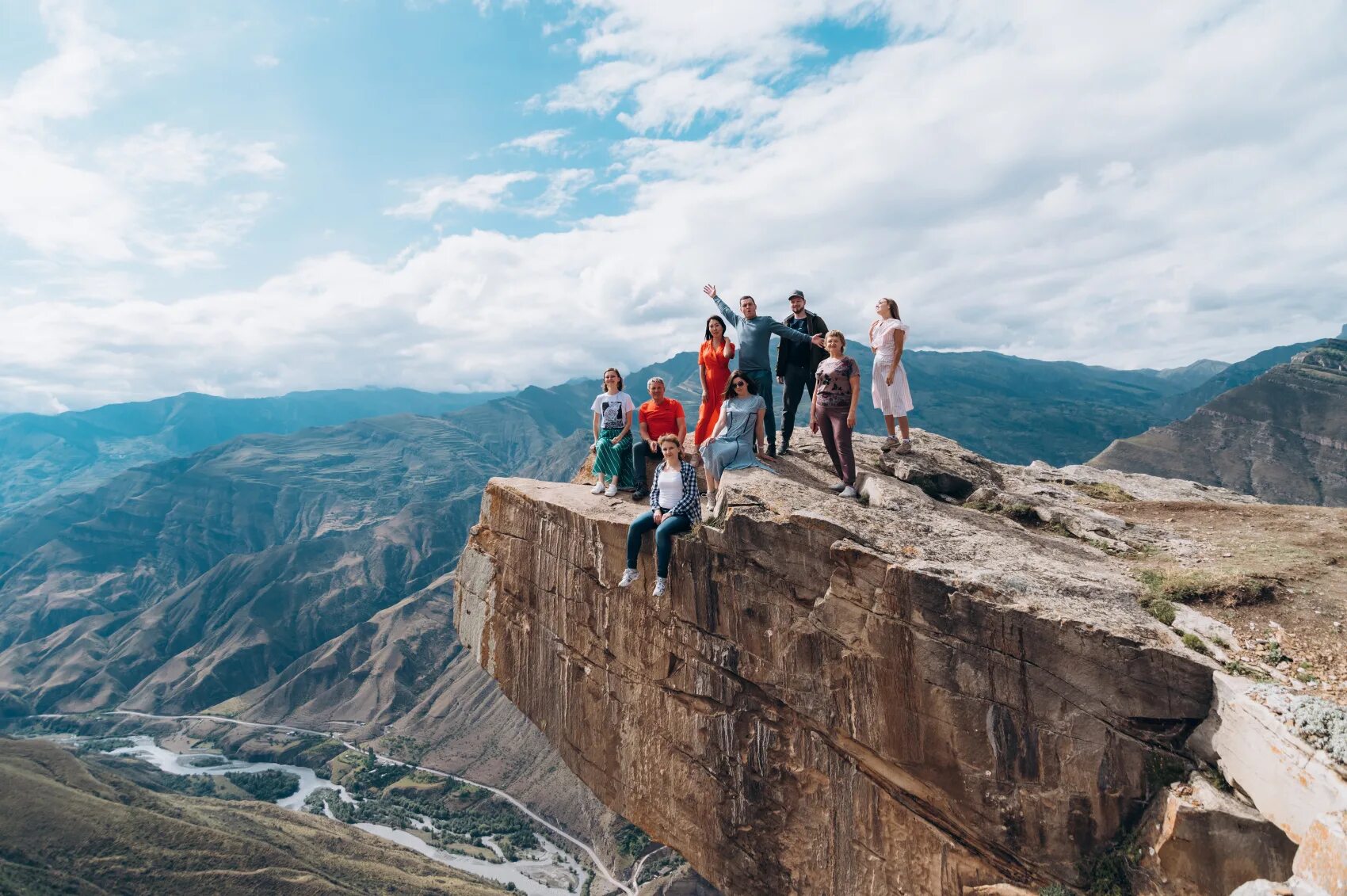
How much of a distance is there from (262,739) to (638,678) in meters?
235

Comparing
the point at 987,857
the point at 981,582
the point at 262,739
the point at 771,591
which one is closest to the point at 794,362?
the point at 771,591

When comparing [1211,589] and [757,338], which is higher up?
[757,338]

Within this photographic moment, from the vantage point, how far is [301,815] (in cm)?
11981

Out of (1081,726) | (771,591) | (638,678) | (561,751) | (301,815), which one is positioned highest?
(771,591)

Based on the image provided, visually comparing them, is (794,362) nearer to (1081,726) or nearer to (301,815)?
(1081,726)

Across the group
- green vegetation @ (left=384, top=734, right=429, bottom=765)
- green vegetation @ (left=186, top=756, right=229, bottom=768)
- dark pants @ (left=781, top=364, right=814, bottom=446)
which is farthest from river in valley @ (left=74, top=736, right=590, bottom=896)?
dark pants @ (left=781, top=364, right=814, bottom=446)

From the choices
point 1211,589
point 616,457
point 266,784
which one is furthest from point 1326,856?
point 266,784

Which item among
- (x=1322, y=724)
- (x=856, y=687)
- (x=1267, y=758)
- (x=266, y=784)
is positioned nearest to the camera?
(x=1322, y=724)

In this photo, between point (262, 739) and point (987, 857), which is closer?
point (987, 857)

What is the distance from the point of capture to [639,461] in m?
21.1

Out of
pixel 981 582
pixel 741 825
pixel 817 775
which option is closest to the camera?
pixel 981 582

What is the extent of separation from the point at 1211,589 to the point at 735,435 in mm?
10946

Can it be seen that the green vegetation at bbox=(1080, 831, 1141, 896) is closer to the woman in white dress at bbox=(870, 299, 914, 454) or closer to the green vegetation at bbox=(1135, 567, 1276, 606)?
the green vegetation at bbox=(1135, 567, 1276, 606)

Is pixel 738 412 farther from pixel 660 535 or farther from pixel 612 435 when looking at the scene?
pixel 612 435
